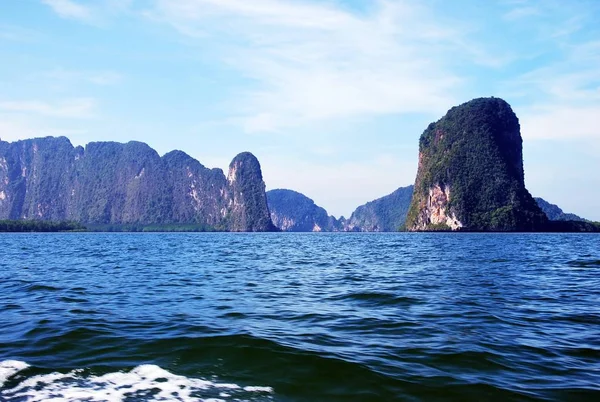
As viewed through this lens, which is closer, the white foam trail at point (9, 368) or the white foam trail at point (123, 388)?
the white foam trail at point (123, 388)

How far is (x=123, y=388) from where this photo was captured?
26.0 ft

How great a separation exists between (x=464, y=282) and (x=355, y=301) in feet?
24.6

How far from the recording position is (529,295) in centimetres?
1830

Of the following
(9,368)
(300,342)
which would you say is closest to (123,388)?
(9,368)

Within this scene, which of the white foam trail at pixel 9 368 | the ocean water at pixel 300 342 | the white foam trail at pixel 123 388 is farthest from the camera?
the white foam trail at pixel 9 368

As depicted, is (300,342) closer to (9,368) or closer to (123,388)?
(123,388)

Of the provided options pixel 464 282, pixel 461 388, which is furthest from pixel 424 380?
pixel 464 282

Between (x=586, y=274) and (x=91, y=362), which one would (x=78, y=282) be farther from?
(x=586, y=274)

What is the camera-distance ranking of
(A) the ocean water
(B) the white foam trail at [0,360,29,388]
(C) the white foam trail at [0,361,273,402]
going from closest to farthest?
(C) the white foam trail at [0,361,273,402] → (A) the ocean water → (B) the white foam trail at [0,360,29,388]

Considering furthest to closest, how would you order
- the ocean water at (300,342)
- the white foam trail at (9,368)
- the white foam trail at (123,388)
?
the white foam trail at (9,368), the ocean water at (300,342), the white foam trail at (123,388)

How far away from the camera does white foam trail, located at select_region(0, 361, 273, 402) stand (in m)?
7.56

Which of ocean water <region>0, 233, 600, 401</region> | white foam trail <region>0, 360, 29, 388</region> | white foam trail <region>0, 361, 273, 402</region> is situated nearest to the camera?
white foam trail <region>0, 361, 273, 402</region>

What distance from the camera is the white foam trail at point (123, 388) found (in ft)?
24.8

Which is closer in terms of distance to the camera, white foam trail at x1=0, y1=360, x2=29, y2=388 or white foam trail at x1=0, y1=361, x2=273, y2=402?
white foam trail at x1=0, y1=361, x2=273, y2=402
